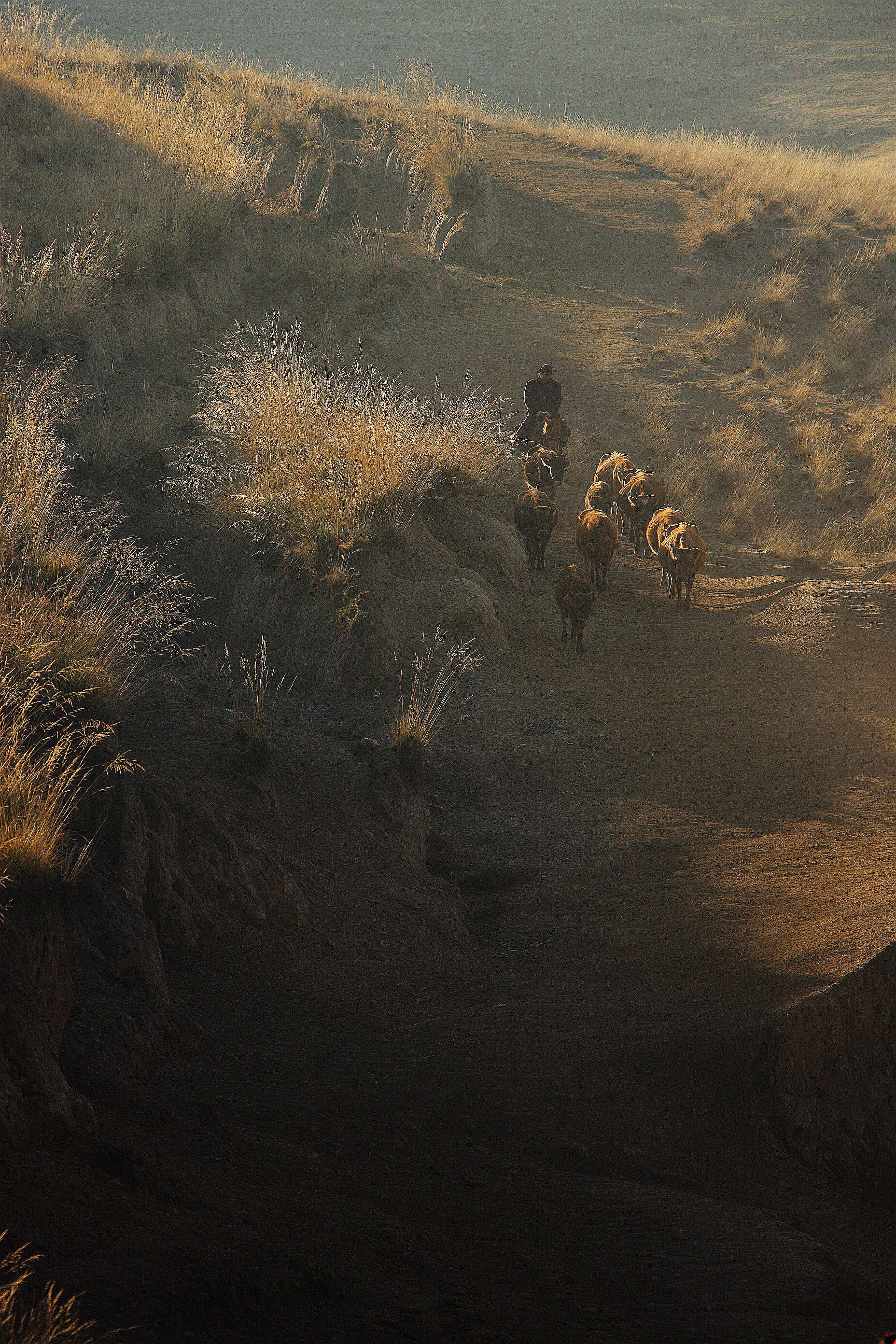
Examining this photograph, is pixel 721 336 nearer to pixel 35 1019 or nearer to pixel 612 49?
pixel 35 1019

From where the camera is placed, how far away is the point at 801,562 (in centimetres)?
1570

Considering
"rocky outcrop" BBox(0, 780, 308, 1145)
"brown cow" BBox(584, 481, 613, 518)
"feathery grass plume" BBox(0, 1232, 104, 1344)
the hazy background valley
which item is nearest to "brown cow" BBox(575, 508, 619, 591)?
"brown cow" BBox(584, 481, 613, 518)

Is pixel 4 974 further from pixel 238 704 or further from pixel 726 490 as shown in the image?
pixel 726 490

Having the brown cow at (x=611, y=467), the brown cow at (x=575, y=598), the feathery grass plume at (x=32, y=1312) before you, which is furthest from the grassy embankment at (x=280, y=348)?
the brown cow at (x=575, y=598)

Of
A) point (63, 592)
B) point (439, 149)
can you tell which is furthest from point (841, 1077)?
point (439, 149)

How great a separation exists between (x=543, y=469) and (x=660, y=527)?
2.31 meters

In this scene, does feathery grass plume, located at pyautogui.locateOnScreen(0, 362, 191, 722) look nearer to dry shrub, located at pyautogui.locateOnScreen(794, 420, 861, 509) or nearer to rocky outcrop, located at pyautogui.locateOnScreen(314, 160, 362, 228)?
dry shrub, located at pyautogui.locateOnScreen(794, 420, 861, 509)

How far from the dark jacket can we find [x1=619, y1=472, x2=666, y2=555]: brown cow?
6.70 ft

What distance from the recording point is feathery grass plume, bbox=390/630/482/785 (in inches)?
298

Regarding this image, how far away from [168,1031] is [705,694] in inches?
273

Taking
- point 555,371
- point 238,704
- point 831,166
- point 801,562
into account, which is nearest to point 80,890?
point 238,704

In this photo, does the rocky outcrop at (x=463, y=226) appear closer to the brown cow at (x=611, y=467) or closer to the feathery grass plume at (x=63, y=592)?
the brown cow at (x=611, y=467)

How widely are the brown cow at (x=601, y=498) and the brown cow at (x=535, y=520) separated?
1018 mm

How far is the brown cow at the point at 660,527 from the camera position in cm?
1266
